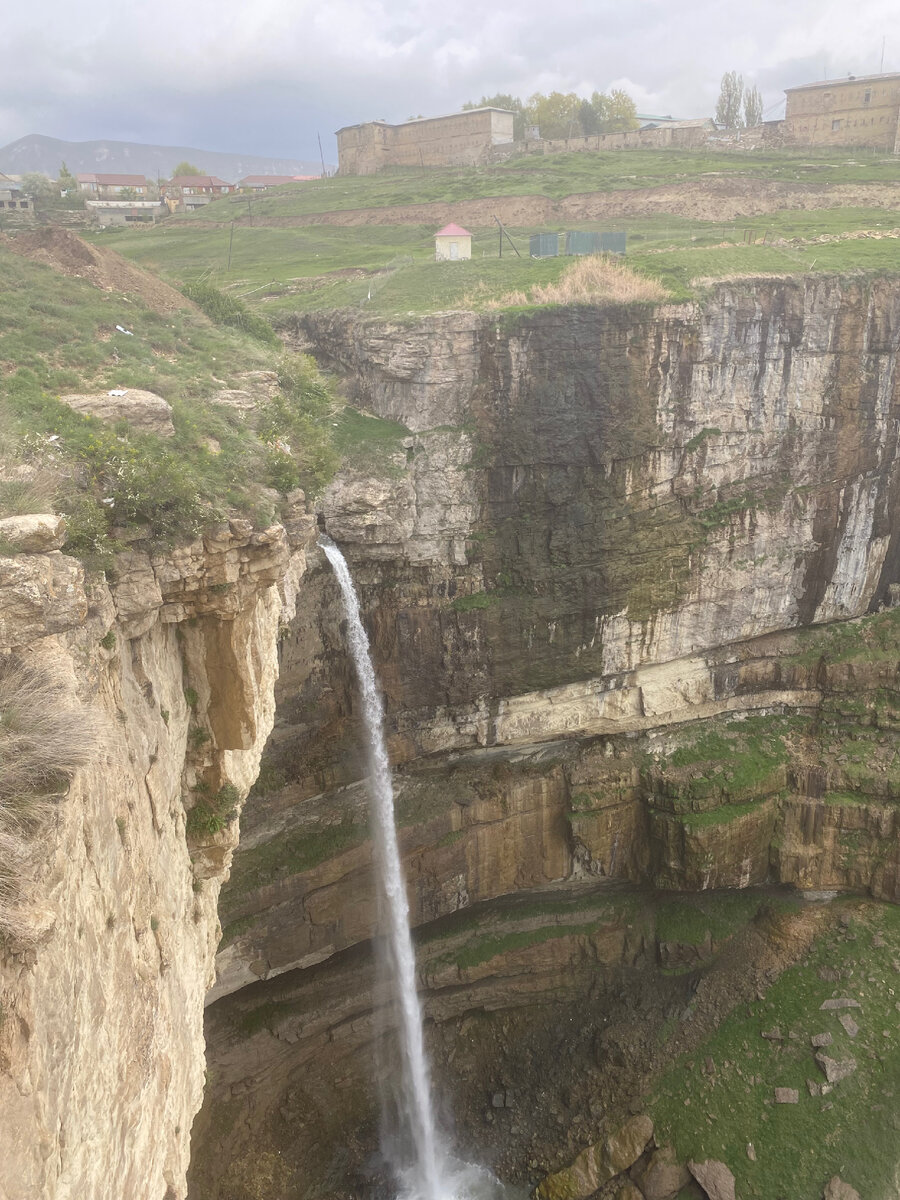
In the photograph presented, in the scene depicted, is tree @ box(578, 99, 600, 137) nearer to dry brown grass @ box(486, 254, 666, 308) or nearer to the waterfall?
dry brown grass @ box(486, 254, 666, 308)

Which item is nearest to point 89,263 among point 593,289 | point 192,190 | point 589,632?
point 593,289

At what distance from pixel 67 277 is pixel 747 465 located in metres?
19.2

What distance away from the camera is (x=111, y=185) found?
59688 mm

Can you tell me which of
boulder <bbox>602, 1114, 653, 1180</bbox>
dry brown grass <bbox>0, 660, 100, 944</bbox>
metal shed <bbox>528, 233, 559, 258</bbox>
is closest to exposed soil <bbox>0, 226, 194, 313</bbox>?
metal shed <bbox>528, 233, 559, 258</bbox>

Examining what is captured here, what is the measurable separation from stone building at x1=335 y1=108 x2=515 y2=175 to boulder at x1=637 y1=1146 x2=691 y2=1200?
50879mm

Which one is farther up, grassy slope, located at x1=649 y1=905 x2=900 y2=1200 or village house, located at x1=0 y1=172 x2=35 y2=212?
village house, located at x1=0 y1=172 x2=35 y2=212

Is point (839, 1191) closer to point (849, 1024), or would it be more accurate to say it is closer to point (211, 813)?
point (849, 1024)

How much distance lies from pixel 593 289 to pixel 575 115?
133ft

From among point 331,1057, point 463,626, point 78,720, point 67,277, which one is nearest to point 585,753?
point 463,626

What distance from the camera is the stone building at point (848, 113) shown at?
4278 cm

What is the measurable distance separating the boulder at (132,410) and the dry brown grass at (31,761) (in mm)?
6104

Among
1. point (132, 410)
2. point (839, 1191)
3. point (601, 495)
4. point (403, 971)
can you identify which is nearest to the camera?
point (132, 410)

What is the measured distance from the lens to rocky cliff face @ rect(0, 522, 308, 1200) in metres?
5.84

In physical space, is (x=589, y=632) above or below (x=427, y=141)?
below
